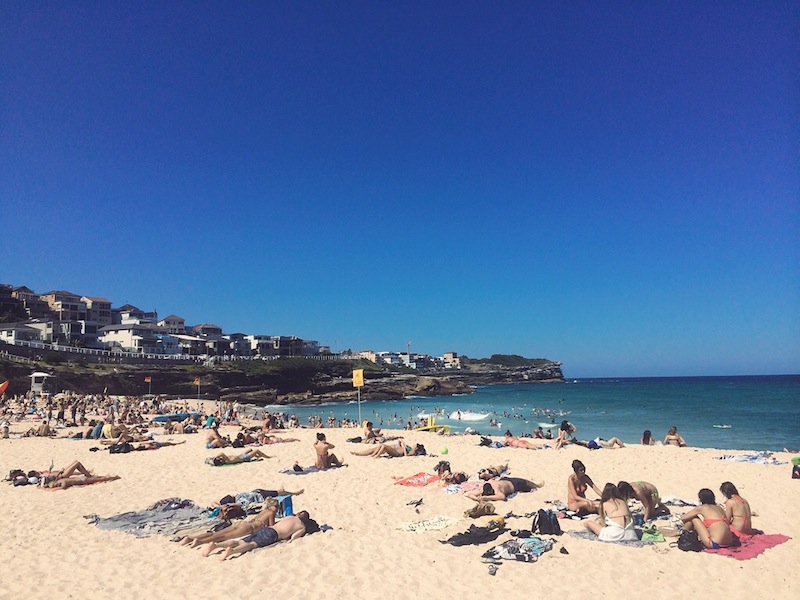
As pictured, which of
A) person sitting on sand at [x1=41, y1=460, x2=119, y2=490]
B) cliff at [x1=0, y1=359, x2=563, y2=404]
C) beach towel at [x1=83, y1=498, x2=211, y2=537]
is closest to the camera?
beach towel at [x1=83, y1=498, x2=211, y2=537]

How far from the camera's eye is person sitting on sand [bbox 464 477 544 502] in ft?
31.2

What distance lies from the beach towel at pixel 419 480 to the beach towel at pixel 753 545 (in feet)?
19.3

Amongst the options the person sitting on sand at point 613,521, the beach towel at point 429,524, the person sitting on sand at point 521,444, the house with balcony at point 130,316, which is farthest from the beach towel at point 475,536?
the house with balcony at point 130,316

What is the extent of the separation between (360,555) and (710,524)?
504 centimetres

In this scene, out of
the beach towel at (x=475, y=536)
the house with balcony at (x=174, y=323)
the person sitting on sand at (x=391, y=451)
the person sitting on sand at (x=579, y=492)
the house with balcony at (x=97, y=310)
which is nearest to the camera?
the beach towel at (x=475, y=536)

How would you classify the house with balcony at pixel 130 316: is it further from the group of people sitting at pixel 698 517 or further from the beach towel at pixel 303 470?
the group of people sitting at pixel 698 517

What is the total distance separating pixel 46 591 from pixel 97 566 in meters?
0.78

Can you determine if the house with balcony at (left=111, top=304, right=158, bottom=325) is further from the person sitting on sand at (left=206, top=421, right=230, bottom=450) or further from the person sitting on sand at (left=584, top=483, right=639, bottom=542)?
the person sitting on sand at (left=584, top=483, right=639, bottom=542)

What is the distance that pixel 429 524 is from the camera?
8281 millimetres

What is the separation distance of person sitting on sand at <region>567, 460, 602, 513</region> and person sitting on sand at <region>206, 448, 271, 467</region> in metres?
9.63

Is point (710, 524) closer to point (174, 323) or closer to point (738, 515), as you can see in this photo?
point (738, 515)

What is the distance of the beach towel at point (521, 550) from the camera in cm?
662

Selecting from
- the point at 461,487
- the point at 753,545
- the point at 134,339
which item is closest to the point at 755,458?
the point at 753,545

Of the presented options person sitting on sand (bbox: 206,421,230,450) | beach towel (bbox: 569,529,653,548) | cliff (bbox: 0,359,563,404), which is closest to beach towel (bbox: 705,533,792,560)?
beach towel (bbox: 569,529,653,548)
